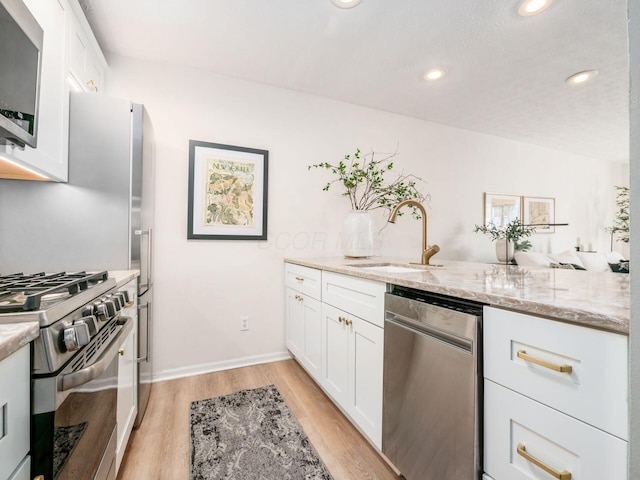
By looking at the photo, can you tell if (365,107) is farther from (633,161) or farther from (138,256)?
(633,161)

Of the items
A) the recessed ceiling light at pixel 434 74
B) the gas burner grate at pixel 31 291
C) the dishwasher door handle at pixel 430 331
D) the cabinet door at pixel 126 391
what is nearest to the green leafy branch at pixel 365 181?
the recessed ceiling light at pixel 434 74

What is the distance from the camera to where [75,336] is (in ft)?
2.39

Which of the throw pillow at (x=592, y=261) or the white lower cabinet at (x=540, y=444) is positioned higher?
the throw pillow at (x=592, y=261)

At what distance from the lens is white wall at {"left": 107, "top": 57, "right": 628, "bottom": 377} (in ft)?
7.52

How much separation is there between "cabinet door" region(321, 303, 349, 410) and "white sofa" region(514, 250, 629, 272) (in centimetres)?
300

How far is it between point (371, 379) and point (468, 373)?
59 cm

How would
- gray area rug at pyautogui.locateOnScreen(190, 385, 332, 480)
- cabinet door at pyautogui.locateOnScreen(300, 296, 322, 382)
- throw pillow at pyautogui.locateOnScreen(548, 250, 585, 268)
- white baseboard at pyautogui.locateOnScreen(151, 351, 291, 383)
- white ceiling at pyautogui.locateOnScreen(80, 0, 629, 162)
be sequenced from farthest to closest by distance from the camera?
throw pillow at pyautogui.locateOnScreen(548, 250, 585, 268), white baseboard at pyautogui.locateOnScreen(151, 351, 291, 383), cabinet door at pyautogui.locateOnScreen(300, 296, 322, 382), white ceiling at pyautogui.locateOnScreen(80, 0, 629, 162), gray area rug at pyautogui.locateOnScreen(190, 385, 332, 480)

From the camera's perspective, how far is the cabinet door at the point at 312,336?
1977mm

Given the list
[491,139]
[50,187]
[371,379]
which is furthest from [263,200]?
[491,139]

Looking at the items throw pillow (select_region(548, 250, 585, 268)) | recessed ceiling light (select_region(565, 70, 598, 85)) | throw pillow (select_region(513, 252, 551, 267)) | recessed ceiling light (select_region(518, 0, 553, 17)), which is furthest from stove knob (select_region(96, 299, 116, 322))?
throw pillow (select_region(548, 250, 585, 268))

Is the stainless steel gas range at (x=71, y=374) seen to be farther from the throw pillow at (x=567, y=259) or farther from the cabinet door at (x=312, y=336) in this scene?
the throw pillow at (x=567, y=259)

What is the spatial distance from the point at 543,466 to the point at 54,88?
2.31 metres

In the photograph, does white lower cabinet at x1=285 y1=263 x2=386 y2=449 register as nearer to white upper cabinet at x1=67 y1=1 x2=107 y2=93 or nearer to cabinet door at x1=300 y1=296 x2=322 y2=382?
cabinet door at x1=300 y1=296 x2=322 y2=382

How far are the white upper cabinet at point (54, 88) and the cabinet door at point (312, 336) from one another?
1.57 metres
